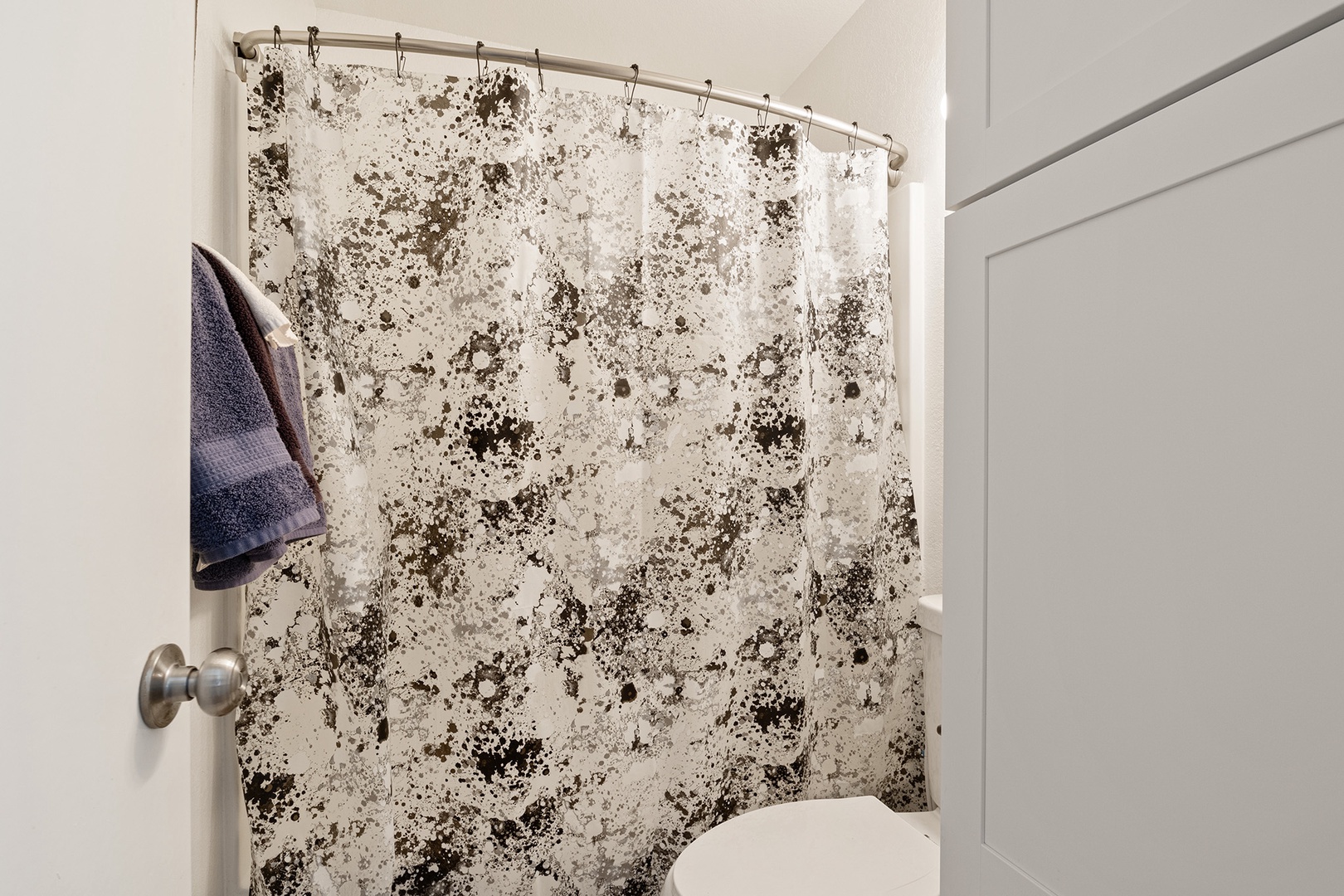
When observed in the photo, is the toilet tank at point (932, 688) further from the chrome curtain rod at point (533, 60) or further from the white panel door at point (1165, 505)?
the chrome curtain rod at point (533, 60)

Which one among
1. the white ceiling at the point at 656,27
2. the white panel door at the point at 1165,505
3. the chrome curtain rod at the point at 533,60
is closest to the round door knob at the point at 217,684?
the white panel door at the point at 1165,505

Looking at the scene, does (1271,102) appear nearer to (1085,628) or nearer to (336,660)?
(1085,628)

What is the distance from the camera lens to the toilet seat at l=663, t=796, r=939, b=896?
1.03 metres

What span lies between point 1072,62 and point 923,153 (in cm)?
127

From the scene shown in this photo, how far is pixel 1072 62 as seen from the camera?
0.44 meters

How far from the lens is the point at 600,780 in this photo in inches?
52.9

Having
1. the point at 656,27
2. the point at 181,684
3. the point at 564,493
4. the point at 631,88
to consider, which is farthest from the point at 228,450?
the point at 656,27

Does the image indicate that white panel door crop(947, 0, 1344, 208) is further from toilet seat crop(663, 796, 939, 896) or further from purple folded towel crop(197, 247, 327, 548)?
toilet seat crop(663, 796, 939, 896)

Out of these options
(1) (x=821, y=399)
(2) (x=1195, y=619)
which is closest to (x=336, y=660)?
(1) (x=821, y=399)

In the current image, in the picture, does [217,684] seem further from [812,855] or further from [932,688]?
[932,688]

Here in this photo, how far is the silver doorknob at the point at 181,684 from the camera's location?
0.48 m

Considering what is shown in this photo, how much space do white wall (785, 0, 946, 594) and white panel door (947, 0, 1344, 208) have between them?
110 centimetres

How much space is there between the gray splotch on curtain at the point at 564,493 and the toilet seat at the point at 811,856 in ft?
0.81

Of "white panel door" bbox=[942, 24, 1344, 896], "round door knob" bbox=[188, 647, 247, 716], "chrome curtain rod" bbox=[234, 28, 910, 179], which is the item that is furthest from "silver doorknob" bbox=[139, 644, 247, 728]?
"chrome curtain rod" bbox=[234, 28, 910, 179]
